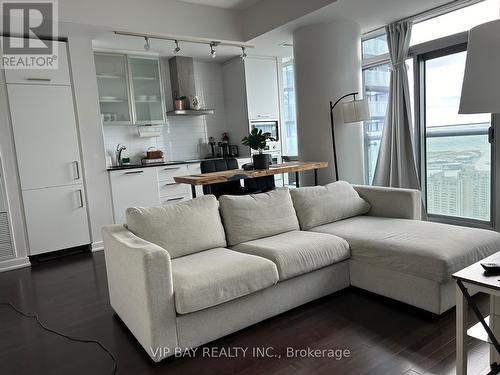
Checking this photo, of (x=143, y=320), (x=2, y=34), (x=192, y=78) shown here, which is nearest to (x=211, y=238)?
(x=143, y=320)

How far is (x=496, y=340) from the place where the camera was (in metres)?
1.58

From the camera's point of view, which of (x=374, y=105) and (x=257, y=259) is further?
(x=374, y=105)

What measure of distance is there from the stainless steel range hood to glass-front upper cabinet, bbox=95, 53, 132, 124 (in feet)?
2.30

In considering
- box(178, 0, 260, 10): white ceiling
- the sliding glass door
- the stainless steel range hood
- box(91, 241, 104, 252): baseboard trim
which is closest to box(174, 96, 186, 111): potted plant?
the stainless steel range hood

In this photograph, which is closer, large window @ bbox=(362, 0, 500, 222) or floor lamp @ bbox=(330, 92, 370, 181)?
large window @ bbox=(362, 0, 500, 222)

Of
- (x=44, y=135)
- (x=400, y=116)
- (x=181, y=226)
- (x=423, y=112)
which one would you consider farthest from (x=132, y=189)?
(x=423, y=112)

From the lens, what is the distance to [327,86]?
14.6ft

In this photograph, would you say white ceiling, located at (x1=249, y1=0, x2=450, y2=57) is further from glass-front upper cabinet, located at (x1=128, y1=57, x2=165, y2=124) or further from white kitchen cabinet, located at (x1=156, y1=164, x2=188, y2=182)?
white kitchen cabinet, located at (x1=156, y1=164, x2=188, y2=182)

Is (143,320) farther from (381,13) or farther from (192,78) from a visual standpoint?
(192,78)

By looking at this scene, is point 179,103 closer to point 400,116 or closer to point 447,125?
point 400,116

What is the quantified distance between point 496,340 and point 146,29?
4.30 metres

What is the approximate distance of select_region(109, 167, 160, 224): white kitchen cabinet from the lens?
465cm

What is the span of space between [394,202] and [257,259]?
1555 mm

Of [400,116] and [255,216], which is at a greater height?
[400,116]
